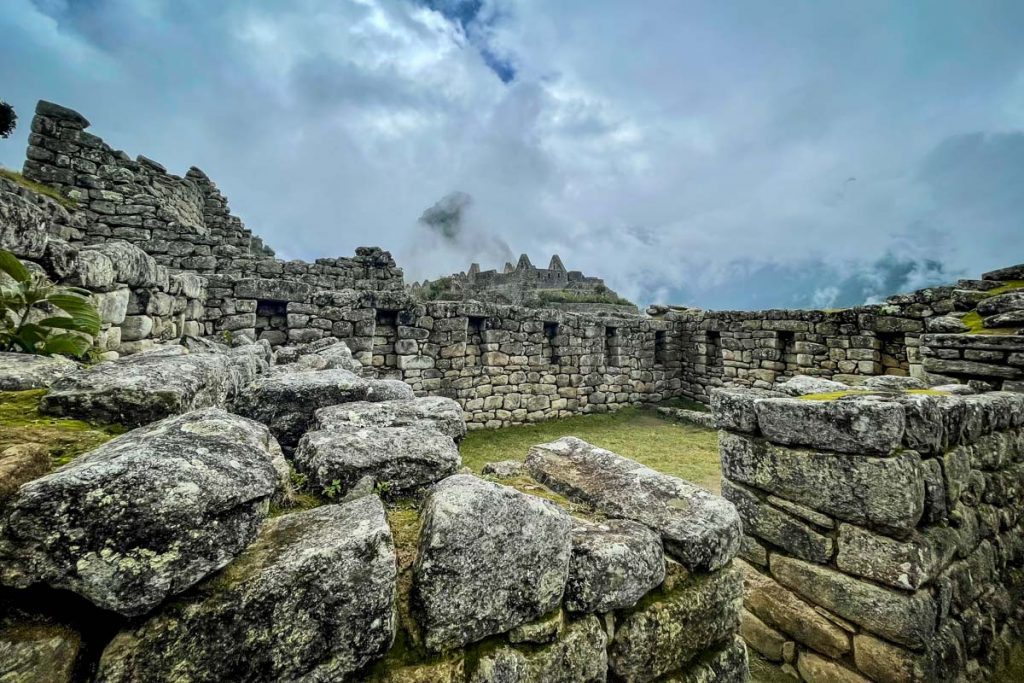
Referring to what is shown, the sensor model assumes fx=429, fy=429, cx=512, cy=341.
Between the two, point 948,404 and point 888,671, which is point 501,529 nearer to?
point 888,671

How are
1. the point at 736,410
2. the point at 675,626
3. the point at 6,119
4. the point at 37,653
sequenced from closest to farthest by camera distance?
1. the point at 37,653
2. the point at 675,626
3. the point at 736,410
4. the point at 6,119

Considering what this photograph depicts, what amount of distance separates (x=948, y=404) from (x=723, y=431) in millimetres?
1609

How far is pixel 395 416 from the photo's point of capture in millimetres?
2455

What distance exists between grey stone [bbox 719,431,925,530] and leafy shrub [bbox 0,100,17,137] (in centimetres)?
1373

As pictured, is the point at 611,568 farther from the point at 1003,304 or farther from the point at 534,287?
the point at 534,287

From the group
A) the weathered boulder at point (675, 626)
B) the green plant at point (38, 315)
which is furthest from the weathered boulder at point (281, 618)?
the green plant at point (38, 315)

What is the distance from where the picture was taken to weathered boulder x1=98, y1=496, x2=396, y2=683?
978 millimetres

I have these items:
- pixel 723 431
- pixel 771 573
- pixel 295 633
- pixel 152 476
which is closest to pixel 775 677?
pixel 771 573

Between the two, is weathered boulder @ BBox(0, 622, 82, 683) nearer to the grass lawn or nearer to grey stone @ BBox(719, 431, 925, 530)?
grey stone @ BBox(719, 431, 925, 530)

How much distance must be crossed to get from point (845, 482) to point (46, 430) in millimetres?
4129

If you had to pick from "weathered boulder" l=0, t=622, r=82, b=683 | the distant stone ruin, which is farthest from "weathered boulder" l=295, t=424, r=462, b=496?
the distant stone ruin

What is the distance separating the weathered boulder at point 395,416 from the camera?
2.29 meters

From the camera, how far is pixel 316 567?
1.13 m

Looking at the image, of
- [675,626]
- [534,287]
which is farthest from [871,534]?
[534,287]
